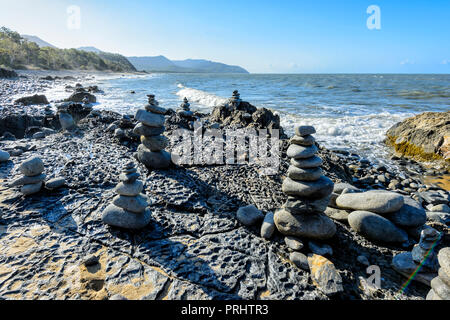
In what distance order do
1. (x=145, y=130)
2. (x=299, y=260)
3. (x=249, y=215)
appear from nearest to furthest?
(x=299, y=260)
(x=249, y=215)
(x=145, y=130)

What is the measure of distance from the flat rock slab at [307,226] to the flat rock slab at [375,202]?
80cm

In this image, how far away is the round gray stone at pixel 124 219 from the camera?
12.9 feet

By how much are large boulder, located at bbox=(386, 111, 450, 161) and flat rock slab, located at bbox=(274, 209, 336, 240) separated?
9.89 meters

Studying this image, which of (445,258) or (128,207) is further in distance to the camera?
(128,207)

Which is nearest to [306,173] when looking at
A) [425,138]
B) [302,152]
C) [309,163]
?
[309,163]

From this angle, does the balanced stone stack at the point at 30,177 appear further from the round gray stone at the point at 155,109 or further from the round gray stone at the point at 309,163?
the round gray stone at the point at 309,163

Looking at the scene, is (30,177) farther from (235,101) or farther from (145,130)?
(235,101)

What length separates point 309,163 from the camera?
3.65m

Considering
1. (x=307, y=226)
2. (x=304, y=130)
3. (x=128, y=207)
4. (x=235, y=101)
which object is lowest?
(x=307, y=226)

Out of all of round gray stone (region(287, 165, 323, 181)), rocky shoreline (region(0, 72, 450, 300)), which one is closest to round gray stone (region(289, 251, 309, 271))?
rocky shoreline (region(0, 72, 450, 300))

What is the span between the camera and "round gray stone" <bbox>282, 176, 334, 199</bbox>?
3.65m

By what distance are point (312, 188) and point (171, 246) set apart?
2328 millimetres

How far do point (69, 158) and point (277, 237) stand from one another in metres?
6.18
